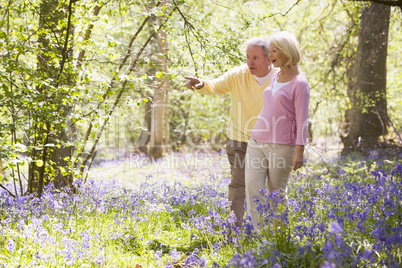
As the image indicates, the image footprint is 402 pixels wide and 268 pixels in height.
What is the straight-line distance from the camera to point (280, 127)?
11.9 feet

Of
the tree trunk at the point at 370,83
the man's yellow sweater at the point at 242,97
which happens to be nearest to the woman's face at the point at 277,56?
the man's yellow sweater at the point at 242,97

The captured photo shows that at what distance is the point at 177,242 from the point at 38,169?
2.59 m

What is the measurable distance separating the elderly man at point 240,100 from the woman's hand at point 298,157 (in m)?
0.81

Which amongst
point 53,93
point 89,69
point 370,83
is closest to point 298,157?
point 89,69

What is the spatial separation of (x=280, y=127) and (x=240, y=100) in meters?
0.78

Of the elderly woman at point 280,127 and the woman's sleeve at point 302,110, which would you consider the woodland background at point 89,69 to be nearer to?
the elderly woman at point 280,127

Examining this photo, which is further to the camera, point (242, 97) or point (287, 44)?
point (242, 97)

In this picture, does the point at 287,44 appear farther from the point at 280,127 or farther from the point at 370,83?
the point at 370,83

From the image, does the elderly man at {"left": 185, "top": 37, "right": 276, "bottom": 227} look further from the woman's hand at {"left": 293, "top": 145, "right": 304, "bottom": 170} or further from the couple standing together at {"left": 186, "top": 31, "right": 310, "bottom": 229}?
the woman's hand at {"left": 293, "top": 145, "right": 304, "bottom": 170}

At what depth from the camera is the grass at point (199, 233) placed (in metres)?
2.76

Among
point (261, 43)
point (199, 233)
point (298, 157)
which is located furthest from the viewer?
point (199, 233)

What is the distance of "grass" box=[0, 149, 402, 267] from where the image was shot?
276 centimetres

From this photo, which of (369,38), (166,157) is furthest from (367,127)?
(166,157)

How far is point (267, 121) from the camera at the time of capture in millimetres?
3693
